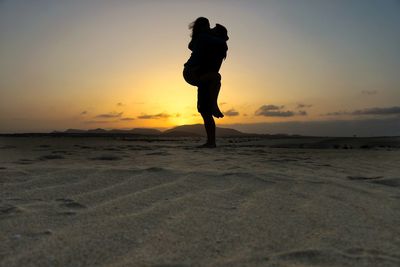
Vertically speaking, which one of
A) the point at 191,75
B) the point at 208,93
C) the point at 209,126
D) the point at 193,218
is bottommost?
the point at 193,218

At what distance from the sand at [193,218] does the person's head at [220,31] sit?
3.81 meters

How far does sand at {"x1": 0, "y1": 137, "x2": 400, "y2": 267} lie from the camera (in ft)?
4.90

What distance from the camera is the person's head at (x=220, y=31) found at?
6.54m

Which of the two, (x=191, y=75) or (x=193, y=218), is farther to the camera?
(x=191, y=75)

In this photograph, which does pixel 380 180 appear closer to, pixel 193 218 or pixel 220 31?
pixel 193 218

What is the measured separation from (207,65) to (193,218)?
485cm

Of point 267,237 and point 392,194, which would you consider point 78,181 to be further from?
point 392,194

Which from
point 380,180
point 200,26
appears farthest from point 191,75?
point 380,180

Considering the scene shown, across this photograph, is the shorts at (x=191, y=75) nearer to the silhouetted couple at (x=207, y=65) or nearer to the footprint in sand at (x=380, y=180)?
the silhouetted couple at (x=207, y=65)

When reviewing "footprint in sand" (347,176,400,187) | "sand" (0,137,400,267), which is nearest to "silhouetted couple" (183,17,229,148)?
"footprint in sand" (347,176,400,187)

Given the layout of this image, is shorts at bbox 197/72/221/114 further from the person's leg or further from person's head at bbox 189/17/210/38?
person's head at bbox 189/17/210/38

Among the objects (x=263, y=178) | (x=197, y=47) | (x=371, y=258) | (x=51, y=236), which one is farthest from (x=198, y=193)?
(x=197, y=47)

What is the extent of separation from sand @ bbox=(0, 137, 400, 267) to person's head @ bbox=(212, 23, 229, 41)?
3.81 meters

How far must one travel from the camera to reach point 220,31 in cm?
656
